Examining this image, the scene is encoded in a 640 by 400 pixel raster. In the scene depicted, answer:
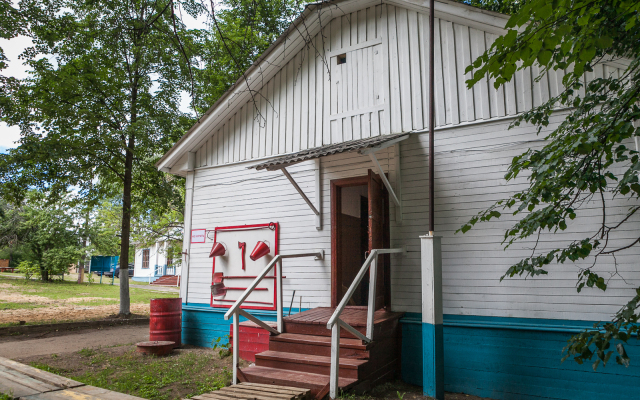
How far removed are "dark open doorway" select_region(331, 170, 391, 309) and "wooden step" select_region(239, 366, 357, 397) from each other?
160 cm

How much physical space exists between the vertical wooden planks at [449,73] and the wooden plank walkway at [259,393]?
4189 mm

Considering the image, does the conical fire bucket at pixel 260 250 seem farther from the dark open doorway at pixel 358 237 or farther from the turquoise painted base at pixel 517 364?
the turquoise painted base at pixel 517 364

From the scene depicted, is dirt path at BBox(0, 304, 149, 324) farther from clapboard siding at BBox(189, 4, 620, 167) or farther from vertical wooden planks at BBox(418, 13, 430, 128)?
vertical wooden planks at BBox(418, 13, 430, 128)

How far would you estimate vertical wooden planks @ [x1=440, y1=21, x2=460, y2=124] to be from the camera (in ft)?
19.6

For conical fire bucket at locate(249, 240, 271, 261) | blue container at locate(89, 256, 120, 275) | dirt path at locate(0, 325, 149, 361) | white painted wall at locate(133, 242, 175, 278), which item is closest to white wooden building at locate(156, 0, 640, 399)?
conical fire bucket at locate(249, 240, 271, 261)

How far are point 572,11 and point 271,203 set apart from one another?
557 centimetres

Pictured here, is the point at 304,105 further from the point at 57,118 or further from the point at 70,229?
the point at 70,229

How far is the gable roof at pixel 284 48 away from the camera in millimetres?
5773

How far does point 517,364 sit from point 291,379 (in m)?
2.81

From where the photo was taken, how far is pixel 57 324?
9.97 meters

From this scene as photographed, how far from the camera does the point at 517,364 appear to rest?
199 inches

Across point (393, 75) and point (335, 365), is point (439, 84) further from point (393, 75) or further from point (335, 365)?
point (335, 365)

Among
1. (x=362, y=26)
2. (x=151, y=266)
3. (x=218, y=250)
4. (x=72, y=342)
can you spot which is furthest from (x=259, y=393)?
(x=151, y=266)

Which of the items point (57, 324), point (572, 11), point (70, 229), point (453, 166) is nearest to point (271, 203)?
point (453, 166)
